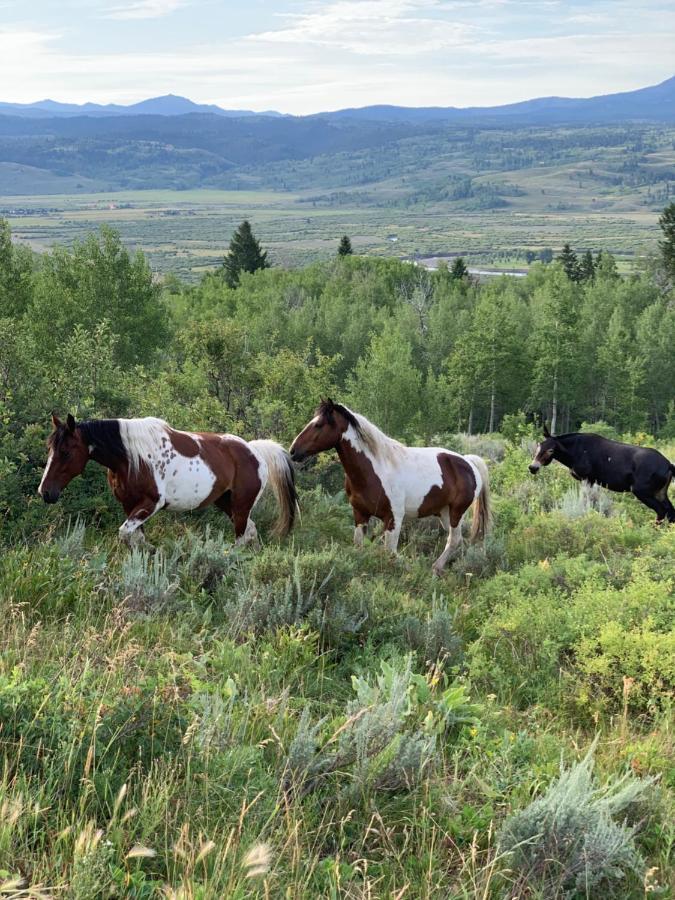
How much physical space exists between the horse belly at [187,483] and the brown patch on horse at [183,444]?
0.07 m

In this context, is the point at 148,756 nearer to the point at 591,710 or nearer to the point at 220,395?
the point at 591,710

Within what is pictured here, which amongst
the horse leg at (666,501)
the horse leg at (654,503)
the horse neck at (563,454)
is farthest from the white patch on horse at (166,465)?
the horse leg at (666,501)

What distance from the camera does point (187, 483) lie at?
7.79 metres

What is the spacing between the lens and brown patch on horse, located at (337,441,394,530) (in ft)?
28.5

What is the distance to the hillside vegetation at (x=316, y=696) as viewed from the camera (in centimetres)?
303

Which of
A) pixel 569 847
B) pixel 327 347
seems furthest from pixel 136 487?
pixel 327 347

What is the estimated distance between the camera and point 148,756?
138 inches

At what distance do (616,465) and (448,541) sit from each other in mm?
4301

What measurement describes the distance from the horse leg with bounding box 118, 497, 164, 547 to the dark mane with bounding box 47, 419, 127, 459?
1.72 ft

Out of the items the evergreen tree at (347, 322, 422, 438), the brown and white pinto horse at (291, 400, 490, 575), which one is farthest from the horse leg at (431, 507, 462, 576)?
the evergreen tree at (347, 322, 422, 438)

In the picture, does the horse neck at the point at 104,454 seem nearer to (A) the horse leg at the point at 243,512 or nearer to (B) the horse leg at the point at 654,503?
(A) the horse leg at the point at 243,512

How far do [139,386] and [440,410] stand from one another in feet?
114

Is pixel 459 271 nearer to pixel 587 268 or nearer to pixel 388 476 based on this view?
pixel 587 268

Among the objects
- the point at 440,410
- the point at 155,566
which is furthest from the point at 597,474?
the point at 440,410
